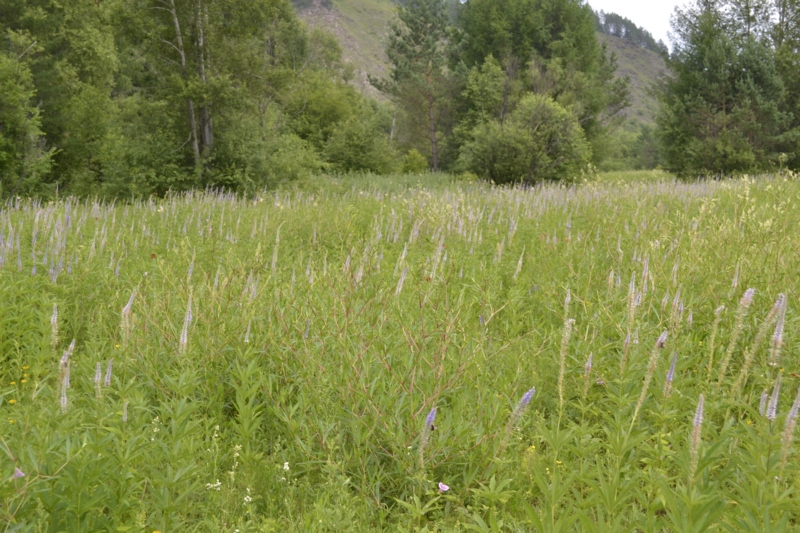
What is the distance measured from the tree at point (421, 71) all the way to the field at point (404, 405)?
36.4m

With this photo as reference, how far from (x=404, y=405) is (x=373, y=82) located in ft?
144

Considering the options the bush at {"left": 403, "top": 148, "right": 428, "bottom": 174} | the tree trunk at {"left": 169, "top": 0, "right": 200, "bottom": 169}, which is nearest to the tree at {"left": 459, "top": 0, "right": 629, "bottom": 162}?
the bush at {"left": 403, "top": 148, "right": 428, "bottom": 174}

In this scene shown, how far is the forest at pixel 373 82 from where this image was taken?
16.6 meters

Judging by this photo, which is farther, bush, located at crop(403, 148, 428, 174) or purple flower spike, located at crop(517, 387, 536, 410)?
bush, located at crop(403, 148, 428, 174)

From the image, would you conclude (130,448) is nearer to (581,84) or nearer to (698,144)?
(698,144)

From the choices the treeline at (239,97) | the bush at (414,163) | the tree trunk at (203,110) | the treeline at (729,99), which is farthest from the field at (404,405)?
the bush at (414,163)

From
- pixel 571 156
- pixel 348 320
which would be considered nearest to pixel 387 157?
pixel 571 156

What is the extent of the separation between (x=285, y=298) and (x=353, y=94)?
58.4 m

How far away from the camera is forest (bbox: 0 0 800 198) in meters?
16.6

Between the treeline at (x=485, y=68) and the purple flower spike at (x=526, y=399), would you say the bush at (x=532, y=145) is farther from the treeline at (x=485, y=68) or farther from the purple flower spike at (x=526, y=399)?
the purple flower spike at (x=526, y=399)

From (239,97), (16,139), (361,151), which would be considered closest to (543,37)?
(361,151)

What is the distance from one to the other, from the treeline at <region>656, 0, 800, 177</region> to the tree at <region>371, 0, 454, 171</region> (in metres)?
16.8

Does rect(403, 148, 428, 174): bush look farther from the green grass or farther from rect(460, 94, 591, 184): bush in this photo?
rect(460, 94, 591, 184): bush

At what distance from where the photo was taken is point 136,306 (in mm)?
4188
